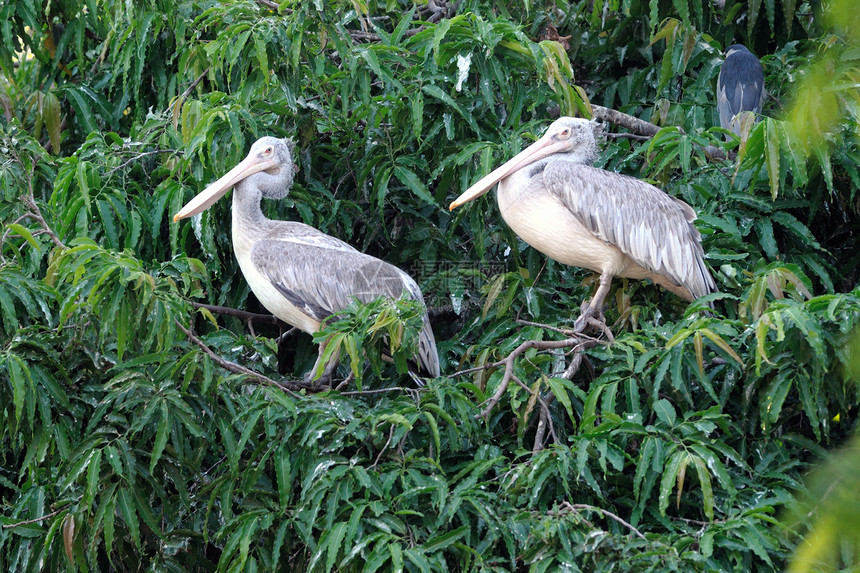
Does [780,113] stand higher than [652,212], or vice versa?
[780,113]

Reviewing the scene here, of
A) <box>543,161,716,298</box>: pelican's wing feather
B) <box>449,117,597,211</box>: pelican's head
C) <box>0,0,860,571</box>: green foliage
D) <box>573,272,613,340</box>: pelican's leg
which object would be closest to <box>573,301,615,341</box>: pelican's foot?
<box>573,272,613,340</box>: pelican's leg

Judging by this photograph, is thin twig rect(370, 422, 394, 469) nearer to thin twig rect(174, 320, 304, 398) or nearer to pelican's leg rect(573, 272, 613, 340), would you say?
thin twig rect(174, 320, 304, 398)

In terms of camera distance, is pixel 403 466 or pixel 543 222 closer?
pixel 403 466

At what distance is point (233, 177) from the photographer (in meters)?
5.91

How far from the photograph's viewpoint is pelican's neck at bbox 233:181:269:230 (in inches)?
233

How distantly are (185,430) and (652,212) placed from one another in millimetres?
2905

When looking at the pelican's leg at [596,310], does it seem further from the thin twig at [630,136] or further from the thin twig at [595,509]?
the thin twig at [595,509]

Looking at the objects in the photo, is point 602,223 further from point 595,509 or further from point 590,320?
point 595,509

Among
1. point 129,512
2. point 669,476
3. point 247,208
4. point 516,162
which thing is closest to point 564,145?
point 516,162

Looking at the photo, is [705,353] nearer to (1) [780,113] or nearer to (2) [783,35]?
(1) [780,113]

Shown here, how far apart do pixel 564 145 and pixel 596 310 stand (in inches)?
42.8

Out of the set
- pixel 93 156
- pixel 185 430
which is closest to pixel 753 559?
pixel 185 430

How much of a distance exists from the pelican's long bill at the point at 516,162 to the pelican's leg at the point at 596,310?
0.80 m

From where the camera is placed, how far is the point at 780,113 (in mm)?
6102
